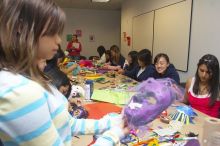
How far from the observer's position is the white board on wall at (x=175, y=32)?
3818mm

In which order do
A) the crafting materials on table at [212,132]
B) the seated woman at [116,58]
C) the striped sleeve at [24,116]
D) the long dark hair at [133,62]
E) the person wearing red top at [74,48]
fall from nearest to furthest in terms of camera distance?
the striped sleeve at [24,116] < the crafting materials on table at [212,132] < the long dark hair at [133,62] < the seated woman at [116,58] < the person wearing red top at [74,48]

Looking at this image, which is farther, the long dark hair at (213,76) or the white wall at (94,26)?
the white wall at (94,26)

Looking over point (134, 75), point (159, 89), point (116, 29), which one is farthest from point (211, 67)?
point (116, 29)

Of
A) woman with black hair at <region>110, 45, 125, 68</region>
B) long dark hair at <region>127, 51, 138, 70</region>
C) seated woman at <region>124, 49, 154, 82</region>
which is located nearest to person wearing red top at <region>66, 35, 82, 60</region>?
woman with black hair at <region>110, 45, 125, 68</region>

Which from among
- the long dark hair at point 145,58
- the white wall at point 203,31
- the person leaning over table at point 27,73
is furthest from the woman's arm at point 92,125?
the long dark hair at point 145,58

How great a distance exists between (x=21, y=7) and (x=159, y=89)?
0.72 metres

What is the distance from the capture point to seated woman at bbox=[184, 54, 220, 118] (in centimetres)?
236

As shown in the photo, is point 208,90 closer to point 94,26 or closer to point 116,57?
point 116,57

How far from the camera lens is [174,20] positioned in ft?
13.8

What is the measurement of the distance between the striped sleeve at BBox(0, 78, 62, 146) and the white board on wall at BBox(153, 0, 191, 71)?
3.51 m

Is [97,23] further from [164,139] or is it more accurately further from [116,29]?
[164,139]

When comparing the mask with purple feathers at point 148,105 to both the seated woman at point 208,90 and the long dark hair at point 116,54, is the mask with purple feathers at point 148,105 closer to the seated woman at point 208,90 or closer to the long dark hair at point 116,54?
the seated woman at point 208,90

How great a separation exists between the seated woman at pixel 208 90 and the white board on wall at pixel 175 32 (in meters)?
1.41

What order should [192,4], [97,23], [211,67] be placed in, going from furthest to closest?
[97,23] < [192,4] < [211,67]
